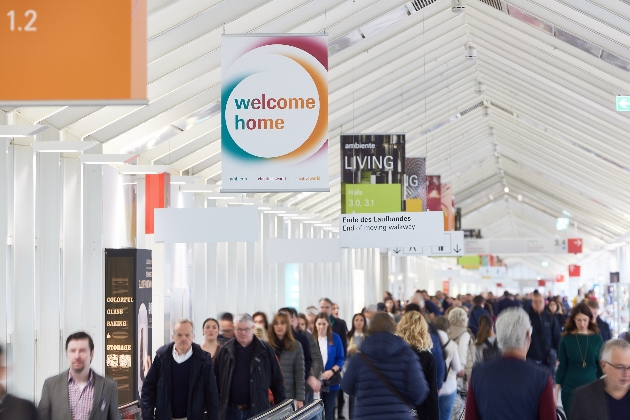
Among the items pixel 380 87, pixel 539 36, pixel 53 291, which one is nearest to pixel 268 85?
pixel 53 291

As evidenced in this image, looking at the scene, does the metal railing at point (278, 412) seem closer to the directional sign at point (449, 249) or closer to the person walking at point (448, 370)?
the person walking at point (448, 370)

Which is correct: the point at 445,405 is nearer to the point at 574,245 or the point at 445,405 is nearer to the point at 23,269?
the point at 23,269

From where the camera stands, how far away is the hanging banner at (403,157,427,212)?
14.7 metres

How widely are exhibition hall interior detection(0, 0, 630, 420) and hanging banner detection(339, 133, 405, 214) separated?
0.03 meters

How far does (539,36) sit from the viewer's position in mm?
13367

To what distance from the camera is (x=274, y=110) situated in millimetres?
7742

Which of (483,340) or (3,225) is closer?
(3,225)

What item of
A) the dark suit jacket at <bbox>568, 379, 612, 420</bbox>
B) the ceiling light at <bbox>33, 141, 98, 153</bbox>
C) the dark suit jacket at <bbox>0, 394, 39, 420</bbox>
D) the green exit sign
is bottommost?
the dark suit jacket at <bbox>568, 379, 612, 420</bbox>

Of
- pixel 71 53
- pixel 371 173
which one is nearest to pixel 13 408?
pixel 71 53

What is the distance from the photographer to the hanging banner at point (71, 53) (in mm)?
3967

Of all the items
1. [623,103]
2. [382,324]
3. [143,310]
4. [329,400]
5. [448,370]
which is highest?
[623,103]

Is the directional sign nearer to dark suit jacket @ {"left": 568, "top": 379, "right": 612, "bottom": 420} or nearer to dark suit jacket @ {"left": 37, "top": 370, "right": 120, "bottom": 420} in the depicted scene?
dark suit jacket @ {"left": 37, "top": 370, "right": 120, "bottom": 420}

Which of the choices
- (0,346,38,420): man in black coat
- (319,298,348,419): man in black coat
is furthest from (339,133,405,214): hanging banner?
(0,346,38,420): man in black coat

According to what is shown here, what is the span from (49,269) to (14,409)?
720 centimetres
